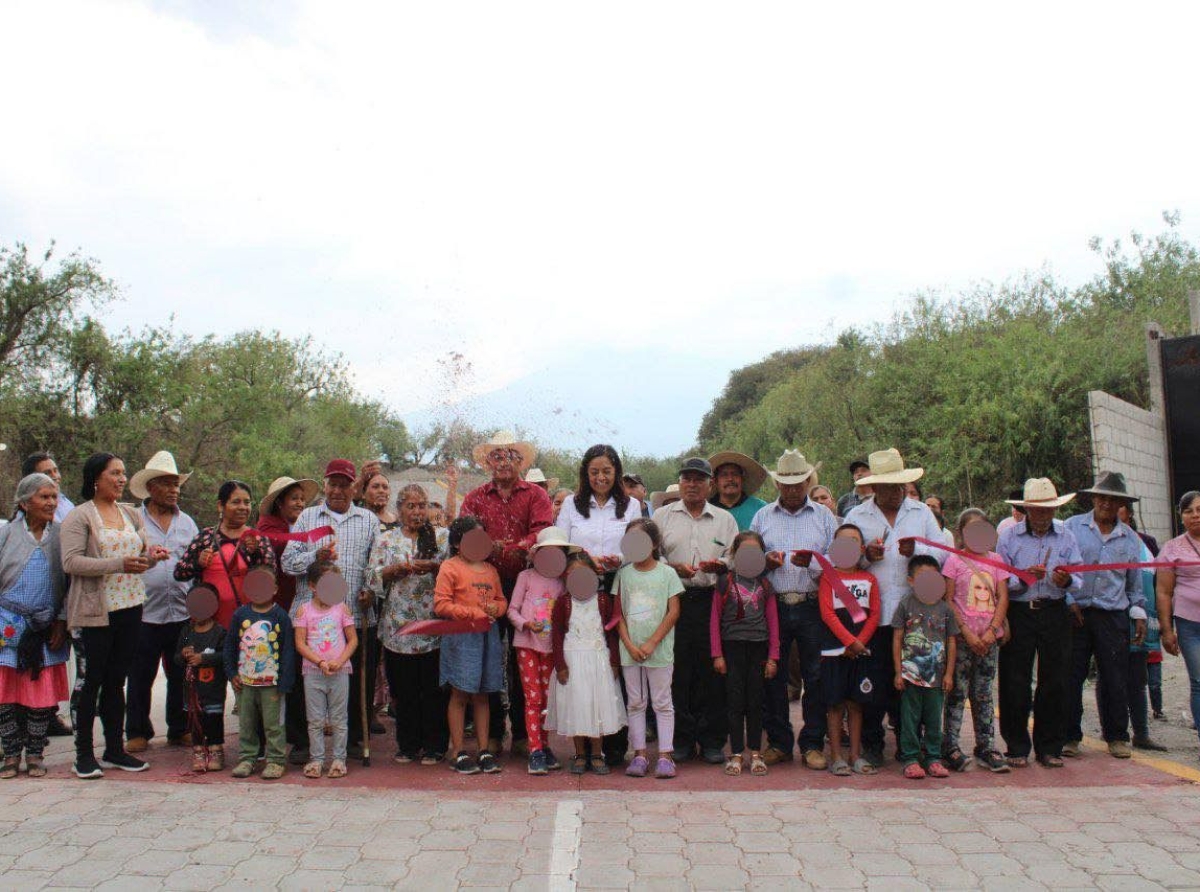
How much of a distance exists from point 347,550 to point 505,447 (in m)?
1.35

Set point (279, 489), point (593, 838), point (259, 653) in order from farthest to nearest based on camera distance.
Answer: point (279, 489), point (259, 653), point (593, 838)

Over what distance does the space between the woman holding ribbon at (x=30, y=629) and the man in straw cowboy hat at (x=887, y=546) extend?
17.9 feet

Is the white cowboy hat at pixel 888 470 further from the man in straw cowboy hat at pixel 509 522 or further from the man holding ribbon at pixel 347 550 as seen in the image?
the man holding ribbon at pixel 347 550

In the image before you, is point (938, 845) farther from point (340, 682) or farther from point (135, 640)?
point (135, 640)

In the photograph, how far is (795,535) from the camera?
665cm

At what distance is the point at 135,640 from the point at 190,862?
2249mm

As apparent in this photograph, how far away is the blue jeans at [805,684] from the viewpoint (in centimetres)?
649

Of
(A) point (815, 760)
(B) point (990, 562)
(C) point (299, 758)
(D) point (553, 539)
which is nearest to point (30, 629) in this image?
(C) point (299, 758)

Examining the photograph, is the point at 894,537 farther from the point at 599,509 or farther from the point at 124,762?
the point at 124,762

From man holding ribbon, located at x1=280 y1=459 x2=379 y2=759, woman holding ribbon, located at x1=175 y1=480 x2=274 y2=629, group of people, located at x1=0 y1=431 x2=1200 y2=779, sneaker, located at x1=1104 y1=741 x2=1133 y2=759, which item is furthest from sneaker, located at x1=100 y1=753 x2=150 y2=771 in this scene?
sneaker, located at x1=1104 y1=741 x2=1133 y2=759

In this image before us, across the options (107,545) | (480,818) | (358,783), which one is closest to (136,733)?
(107,545)

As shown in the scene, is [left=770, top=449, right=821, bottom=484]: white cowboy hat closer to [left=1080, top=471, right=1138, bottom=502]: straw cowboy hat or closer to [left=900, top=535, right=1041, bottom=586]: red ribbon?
[left=900, top=535, right=1041, bottom=586]: red ribbon

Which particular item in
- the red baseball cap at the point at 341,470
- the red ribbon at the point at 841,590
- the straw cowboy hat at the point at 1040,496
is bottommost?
the red ribbon at the point at 841,590

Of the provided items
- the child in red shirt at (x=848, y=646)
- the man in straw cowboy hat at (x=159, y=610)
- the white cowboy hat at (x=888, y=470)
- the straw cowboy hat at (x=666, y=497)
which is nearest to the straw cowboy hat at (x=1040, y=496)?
the white cowboy hat at (x=888, y=470)
